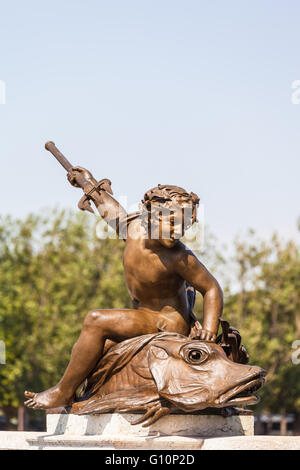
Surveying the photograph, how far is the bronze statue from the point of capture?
5.35 metres

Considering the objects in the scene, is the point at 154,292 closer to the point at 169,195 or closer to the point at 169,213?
the point at 169,213

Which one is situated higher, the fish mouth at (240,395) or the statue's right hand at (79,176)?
the statue's right hand at (79,176)

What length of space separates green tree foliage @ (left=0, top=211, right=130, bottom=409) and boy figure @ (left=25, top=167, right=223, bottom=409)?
1278 centimetres

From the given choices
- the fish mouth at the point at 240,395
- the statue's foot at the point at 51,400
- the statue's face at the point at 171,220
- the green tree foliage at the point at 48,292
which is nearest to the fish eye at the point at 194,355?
the fish mouth at the point at 240,395

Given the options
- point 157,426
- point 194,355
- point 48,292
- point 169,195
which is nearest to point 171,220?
point 169,195

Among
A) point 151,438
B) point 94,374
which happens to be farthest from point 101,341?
point 151,438

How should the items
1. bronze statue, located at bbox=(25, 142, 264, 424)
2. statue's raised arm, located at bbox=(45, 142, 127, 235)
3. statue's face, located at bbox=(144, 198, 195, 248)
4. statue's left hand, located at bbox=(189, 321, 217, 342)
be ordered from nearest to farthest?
bronze statue, located at bbox=(25, 142, 264, 424) < statue's left hand, located at bbox=(189, 321, 217, 342) < statue's face, located at bbox=(144, 198, 195, 248) < statue's raised arm, located at bbox=(45, 142, 127, 235)

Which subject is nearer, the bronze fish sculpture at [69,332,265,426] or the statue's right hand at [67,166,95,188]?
the bronze fish sculpture at [69,332,265,426]

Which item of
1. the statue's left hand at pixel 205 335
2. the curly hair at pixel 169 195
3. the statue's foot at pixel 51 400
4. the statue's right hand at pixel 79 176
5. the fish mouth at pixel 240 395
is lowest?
the statue's foot at pixel 51 400

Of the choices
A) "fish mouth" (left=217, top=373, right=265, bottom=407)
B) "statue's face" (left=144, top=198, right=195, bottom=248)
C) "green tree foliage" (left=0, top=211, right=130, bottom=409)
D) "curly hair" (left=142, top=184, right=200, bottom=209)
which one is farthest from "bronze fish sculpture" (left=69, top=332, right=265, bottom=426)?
"green tree foliage" (left=0, top=211, right=130, bottom=409)

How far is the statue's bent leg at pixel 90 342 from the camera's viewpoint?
5.77 meters

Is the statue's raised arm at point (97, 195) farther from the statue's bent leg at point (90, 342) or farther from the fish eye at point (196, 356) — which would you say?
the fish eye at point (196, 356)

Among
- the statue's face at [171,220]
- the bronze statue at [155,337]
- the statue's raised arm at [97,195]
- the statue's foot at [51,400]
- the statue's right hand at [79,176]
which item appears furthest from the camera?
the statue's right hand at [79,176]

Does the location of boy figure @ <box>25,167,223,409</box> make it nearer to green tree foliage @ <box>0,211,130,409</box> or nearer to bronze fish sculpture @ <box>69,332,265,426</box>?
bronze fish sculpture @ <box>69,332,265,426</box>
